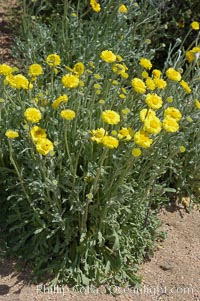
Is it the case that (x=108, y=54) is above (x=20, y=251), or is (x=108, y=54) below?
above

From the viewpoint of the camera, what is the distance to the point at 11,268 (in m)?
2.78

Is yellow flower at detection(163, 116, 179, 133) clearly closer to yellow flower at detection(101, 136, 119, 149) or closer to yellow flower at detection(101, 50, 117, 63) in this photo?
yellow flower at detection(101, 136, 119, 149)

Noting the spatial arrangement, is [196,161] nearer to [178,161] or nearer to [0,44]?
[178,161]

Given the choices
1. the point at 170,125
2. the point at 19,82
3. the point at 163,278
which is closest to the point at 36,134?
the point at 19,82

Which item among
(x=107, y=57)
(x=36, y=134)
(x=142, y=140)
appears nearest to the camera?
(x=142, y=140)

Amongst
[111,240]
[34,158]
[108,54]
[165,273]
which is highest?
[108,54]

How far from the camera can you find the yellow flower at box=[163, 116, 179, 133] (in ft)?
7.66

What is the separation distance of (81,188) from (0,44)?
2790 millimetres

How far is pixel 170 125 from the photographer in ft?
7.72

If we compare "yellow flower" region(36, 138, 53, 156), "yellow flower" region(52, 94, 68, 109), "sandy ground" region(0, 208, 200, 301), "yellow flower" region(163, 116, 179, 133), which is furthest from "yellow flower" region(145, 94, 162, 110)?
"sandy ground" region(0, 208, 200, 301)

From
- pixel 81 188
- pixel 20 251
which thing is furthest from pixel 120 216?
pixel 20 251

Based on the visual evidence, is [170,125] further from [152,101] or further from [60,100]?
[60,100]

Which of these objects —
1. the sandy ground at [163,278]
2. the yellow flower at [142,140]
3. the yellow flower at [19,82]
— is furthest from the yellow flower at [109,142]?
the sandy ground at [163,278]

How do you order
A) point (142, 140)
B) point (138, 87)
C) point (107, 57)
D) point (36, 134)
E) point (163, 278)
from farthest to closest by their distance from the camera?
point (163, 278), point (107, 57), point (138, 87), point (36, 134), point (142, 140)
